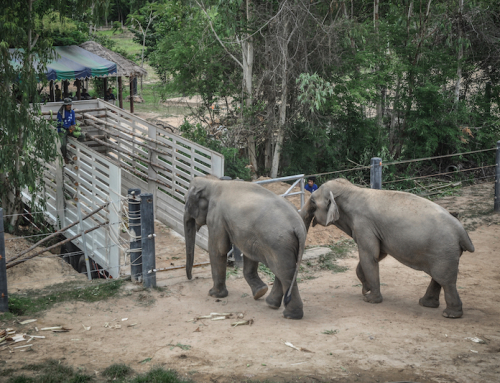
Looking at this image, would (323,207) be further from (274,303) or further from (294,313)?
(294,313)

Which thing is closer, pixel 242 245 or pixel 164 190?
pixel 242 245

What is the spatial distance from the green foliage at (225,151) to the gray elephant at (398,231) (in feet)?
21.0

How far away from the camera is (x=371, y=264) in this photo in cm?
748

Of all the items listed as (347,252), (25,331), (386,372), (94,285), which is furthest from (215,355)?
(347,252)

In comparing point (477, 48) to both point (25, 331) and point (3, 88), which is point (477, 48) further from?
point (25, 331)

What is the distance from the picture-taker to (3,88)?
395 inches

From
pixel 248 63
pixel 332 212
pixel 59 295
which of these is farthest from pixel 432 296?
pixel 248 63

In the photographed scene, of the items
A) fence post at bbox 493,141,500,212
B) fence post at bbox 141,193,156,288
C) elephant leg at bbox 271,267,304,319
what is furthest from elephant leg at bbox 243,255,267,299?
fence post at bbox 493,141,500,212

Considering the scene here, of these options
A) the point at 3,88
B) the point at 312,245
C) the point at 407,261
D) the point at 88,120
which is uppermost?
the point at 3,88

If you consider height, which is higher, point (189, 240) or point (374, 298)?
point (189, 240)

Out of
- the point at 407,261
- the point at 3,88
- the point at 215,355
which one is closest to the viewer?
the point at 215,355

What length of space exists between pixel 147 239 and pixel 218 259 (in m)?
1.03

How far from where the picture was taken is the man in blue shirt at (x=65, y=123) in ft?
36.9

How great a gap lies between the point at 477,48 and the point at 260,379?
51.1ft
